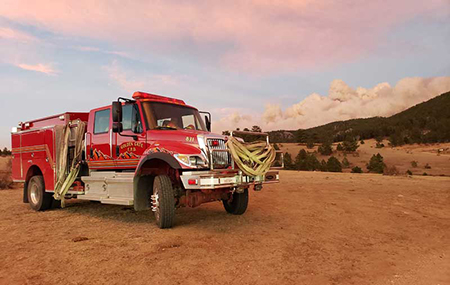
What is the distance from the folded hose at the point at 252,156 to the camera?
19.5ft

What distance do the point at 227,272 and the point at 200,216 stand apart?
12.1 feet

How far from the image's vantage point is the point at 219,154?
5.99m

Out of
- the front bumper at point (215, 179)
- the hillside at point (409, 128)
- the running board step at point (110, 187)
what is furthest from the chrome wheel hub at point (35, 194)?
the hillside at point (409, 128)

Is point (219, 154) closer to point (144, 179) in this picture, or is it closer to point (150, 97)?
point (144, 179)

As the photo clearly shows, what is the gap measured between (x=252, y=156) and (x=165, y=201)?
1.94 m

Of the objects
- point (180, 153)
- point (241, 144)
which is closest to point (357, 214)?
point (241, 144)

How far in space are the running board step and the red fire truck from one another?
0.02m

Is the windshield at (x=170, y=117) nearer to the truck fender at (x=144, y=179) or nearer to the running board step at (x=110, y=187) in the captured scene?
the truck fender at (x=144, y=179)

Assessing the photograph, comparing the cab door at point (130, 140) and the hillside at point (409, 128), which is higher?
the hillside at point (409, 128)

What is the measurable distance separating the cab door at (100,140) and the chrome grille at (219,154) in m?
2.95

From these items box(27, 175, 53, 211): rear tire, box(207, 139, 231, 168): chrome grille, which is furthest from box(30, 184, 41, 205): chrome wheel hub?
box(207, 139, 231, 168): chrome grille

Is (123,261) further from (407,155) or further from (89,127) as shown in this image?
(407,155)

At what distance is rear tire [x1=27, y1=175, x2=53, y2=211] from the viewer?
9.05m

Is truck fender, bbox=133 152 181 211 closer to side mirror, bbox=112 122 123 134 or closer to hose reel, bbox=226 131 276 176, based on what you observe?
side mirror, bbox=112 122 123 134
